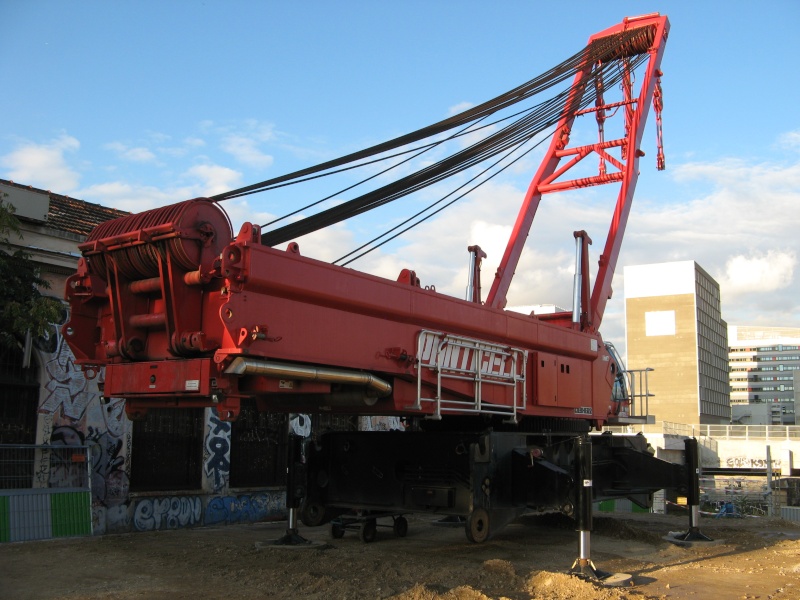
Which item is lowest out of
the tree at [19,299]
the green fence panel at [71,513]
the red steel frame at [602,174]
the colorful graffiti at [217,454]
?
the green fence panel at [71,513]

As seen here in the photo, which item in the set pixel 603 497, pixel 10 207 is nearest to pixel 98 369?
pixel 10 207

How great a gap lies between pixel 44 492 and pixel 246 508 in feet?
13.9

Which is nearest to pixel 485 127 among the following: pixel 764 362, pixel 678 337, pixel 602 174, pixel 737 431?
pixel 602 174

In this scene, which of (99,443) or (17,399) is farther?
(99,443)

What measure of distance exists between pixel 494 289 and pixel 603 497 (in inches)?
135

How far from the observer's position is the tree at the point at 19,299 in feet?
31.9

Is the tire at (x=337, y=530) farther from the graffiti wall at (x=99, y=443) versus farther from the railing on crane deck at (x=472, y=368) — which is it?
the graffiti wall at (x=99, y=443)

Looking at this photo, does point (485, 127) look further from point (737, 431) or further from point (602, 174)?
point (737, 431)

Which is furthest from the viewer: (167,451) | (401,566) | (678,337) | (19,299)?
(678,337)

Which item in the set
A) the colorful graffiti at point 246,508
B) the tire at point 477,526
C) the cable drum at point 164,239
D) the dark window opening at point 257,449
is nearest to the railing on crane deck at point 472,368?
the tire at point 477,526

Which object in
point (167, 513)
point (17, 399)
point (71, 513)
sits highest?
point (17, 399)

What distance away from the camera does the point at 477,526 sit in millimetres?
9023

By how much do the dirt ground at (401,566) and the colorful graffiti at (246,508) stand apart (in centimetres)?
132

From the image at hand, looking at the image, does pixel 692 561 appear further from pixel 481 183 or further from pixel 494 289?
pixel 481 183
